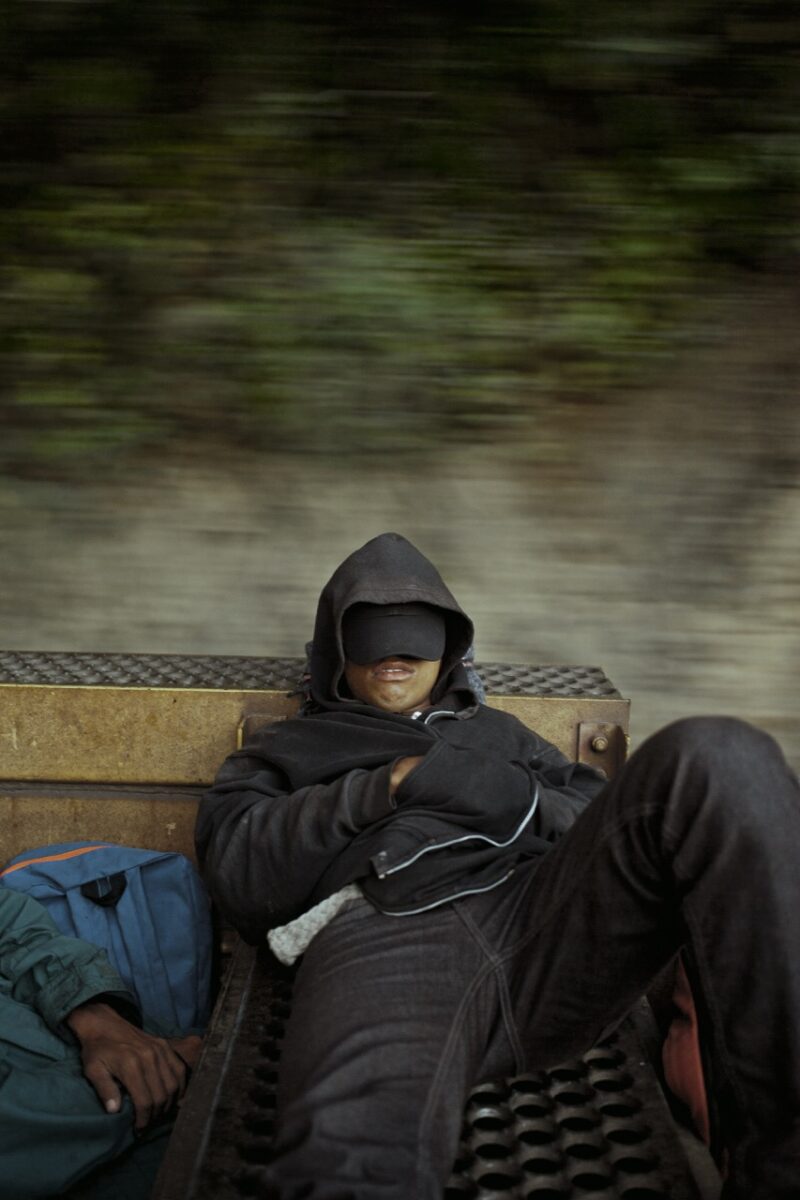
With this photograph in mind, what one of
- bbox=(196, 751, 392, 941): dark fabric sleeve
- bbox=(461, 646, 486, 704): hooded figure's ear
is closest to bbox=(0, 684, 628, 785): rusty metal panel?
bbox=(461, 646, 486, 704): hooded figure's ear

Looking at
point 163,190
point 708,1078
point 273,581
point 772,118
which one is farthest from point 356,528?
point 708,1078

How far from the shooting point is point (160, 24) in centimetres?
317

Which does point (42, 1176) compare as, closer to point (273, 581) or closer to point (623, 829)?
point (623, 829)

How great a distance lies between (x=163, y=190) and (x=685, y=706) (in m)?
2.26

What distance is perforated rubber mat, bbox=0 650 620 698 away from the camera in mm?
2502

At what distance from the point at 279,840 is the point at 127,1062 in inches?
20.3

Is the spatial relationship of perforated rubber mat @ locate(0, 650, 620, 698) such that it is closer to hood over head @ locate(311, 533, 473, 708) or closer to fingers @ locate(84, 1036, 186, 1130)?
hood over head @ locate(311, 533, 473, 708)

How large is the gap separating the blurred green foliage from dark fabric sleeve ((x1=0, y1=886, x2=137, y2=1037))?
5.17 feet

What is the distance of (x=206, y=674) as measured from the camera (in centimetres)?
258

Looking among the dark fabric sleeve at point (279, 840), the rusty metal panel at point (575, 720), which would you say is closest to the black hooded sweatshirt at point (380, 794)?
the dark fabric sleeve at point (279, 840)

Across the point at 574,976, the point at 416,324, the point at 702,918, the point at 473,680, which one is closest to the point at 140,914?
the point at 473,680

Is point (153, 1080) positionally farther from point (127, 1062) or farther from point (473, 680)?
point (473, 680)

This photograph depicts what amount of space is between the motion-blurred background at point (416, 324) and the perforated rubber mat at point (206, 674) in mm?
Result: 646

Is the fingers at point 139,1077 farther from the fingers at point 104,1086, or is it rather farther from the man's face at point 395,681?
the man's face at point 395,681
